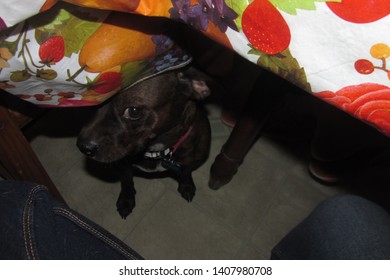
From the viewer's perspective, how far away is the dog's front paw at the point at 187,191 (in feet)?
6.78

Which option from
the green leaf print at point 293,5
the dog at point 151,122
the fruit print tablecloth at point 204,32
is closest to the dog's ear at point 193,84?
the dog at point 151,122

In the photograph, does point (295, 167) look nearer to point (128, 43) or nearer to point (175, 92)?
→ point (175, 92)

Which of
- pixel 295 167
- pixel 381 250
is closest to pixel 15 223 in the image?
pixel 381 250

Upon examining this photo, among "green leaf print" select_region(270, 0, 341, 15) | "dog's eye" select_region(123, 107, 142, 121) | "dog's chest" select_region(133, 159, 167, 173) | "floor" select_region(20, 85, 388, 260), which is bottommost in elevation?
"floor" select_region(20, 85, 388, 260)

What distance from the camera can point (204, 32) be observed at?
2.43ft

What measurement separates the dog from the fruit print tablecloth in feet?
1.21

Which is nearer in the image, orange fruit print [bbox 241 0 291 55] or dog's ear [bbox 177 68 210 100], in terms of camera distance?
orange fruit print [bbox 241 0 291 55]

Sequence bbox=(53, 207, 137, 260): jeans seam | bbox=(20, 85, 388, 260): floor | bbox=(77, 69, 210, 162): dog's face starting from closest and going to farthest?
bbox=(53, 207, 137, 260): jeans seam → bbox=(77, 69, 210, 162): dog's face → bbox=(20, 85, 388, 260): floor

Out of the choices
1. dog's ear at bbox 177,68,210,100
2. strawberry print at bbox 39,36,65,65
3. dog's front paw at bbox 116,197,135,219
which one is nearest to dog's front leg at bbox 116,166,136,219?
dog's front paw at bbox 116,197,135,219

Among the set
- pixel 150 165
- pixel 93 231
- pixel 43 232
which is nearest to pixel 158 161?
pixel 150 165

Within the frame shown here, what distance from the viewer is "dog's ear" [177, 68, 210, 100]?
1.48 metres

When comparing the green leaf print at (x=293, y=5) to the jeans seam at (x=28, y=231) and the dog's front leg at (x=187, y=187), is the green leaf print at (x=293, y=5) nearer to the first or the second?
the jeans seam at (x=28, y=231)

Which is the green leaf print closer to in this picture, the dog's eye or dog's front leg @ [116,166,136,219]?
the dog's eye

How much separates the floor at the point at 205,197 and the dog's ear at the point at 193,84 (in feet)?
2.65
